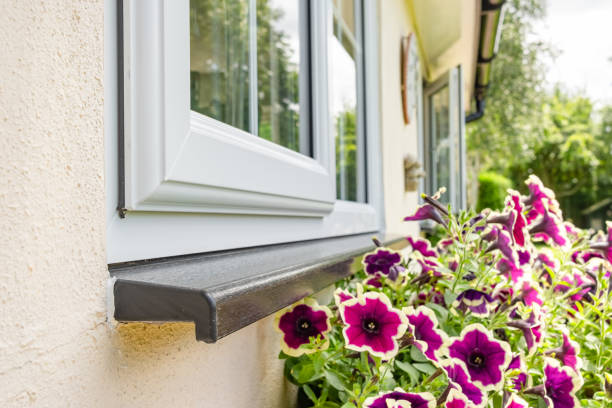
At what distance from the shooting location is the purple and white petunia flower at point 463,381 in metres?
0.75

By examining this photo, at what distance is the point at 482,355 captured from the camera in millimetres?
806

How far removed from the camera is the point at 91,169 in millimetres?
516

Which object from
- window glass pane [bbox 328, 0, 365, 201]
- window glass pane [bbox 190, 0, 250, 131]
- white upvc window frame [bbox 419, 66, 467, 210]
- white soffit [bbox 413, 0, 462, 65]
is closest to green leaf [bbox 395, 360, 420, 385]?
window glass pane [bbox 328, 0, 365, 201]

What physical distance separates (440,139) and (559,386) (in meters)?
5.23

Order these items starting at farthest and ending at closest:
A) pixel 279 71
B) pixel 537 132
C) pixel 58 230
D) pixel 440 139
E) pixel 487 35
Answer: pixel 537 132
pixel 440 139
pixel 487 35
pixel 279 71
pixel 58 230

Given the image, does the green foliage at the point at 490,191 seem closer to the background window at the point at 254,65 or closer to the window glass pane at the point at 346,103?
the window glass pane at the point at 346,103

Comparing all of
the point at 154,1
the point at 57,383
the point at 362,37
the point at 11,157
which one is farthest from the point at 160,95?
the point at 362,37

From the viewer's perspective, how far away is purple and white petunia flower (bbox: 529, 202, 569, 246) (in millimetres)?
1109

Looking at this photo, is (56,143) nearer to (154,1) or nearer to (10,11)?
(10,11)

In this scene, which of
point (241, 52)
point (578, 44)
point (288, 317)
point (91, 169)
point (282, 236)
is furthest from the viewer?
point (578, 44)

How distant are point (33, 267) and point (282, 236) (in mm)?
686

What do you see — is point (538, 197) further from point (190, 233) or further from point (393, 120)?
point (393, 120)

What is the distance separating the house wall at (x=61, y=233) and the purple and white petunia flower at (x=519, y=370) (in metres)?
0.59

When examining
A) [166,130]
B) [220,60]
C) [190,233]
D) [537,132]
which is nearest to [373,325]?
[190,233]
